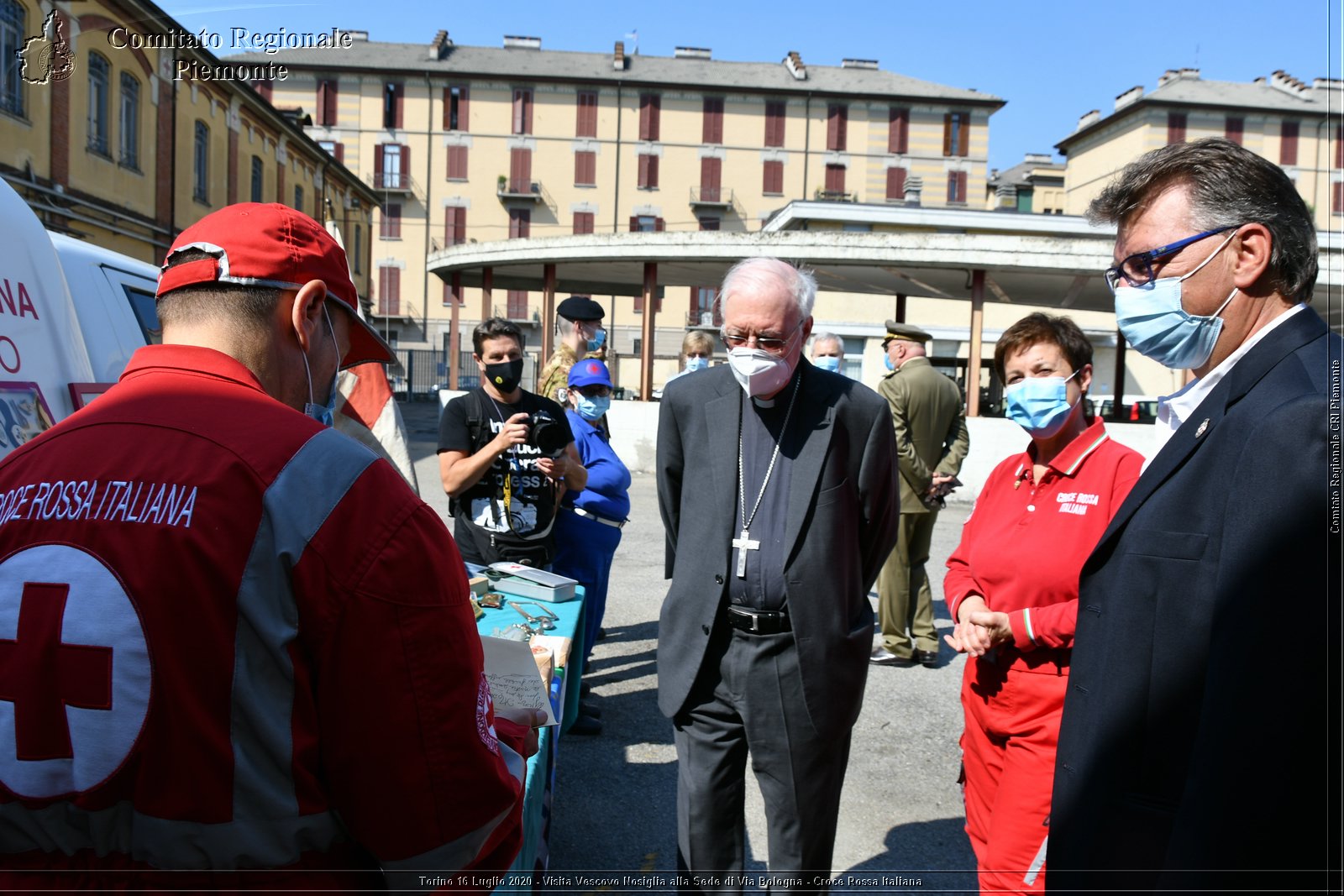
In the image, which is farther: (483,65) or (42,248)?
(483,65)

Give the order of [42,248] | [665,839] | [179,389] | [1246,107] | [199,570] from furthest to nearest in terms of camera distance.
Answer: [1246,107] → [665,839] → [42,248] → [179,389] → [199,570]

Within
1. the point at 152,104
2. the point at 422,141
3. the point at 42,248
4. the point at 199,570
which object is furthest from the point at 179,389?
the point at 422,141

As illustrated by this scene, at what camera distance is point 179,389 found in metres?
1.32

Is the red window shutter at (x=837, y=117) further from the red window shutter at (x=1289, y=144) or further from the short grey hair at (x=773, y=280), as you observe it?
the short grey hair at (x=773, y=280)

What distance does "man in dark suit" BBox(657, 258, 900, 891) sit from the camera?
2848 millimetres

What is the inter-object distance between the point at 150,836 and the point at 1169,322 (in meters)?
1.95

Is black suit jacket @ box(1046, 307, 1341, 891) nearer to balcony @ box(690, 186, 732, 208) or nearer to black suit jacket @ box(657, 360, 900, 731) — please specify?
black suit jacket @ box(657, 360, 900, 731)

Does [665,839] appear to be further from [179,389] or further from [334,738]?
[179,389]

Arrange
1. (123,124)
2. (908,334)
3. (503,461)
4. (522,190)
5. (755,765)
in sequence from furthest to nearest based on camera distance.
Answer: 1. (522,190)
2. (123,124)
3. (908,334)
4. (503,461)
5. (755,765)

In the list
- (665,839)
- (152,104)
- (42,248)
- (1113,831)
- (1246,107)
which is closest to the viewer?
(1113,831)

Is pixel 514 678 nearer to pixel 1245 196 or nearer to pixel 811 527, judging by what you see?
pixel 811 527

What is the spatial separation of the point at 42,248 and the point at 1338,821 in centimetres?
342

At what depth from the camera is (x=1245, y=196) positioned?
172 cm

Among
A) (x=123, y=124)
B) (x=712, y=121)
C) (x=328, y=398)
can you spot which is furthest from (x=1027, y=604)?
(x=712, y=121)
